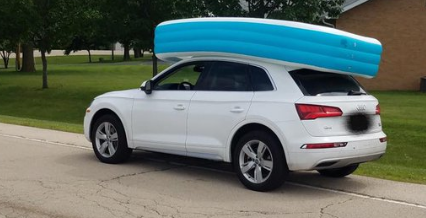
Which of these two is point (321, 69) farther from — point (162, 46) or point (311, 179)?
point (162, 46)

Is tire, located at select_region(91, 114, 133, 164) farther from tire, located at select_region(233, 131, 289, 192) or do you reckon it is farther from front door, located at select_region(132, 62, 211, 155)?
tire, located at select_region(233, 131, 289, 192)

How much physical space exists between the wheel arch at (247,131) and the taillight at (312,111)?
375 mm

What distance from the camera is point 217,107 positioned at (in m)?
7.20

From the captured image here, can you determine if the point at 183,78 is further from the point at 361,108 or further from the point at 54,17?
the point at 54,17

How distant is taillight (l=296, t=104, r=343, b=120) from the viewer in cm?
642

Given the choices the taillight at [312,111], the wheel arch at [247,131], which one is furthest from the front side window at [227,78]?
the taillight at [312,111]

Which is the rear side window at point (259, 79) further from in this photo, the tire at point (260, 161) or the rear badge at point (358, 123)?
the rear badge at point (358, 123)

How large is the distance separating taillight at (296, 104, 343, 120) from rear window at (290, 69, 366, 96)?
23 cm

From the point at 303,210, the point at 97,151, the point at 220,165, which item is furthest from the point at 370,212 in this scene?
the point at 97,151

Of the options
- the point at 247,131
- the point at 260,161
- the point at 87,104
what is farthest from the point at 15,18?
the point at 260,161

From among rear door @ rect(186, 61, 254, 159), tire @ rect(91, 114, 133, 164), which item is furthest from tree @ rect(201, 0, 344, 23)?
rear door @ rect(186, 61, 254, 159)

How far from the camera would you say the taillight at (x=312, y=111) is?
642cm

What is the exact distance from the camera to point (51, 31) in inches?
1022

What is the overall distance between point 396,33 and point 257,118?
864 inches
